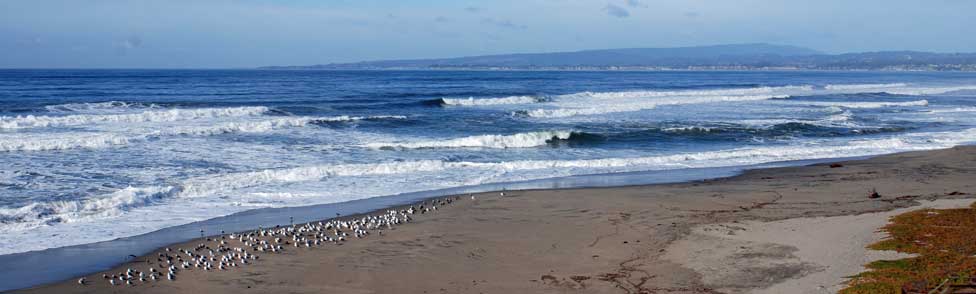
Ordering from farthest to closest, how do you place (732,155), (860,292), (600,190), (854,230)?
(732,155) → (600,190) → (854,230) → (860,292)

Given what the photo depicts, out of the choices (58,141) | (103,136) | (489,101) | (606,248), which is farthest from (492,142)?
(489,101)

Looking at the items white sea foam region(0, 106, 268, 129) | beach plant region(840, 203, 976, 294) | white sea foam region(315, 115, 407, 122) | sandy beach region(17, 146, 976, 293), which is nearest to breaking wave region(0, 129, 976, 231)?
sandy beach region(17, 146, 976, 293)

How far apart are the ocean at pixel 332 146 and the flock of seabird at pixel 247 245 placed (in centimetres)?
194

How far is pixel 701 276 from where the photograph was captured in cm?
956

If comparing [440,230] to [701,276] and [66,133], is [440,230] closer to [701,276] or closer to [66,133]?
[701,276]

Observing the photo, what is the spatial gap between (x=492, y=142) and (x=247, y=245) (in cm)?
1581

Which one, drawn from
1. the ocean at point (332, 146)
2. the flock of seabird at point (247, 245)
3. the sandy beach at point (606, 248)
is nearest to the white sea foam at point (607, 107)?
the ocean at point (332, 146)

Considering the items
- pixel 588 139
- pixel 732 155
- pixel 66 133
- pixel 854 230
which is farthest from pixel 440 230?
pixel 66 133

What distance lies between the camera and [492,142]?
26.7 meters

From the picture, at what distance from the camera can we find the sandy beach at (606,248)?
9359 millimetres

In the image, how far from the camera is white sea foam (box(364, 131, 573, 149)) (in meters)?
25.4

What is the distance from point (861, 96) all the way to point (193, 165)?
52.6 meters

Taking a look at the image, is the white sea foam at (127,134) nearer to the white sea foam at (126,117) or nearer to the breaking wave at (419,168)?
the white sea foam at (126,117)

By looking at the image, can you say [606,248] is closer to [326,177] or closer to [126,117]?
[326,177]
